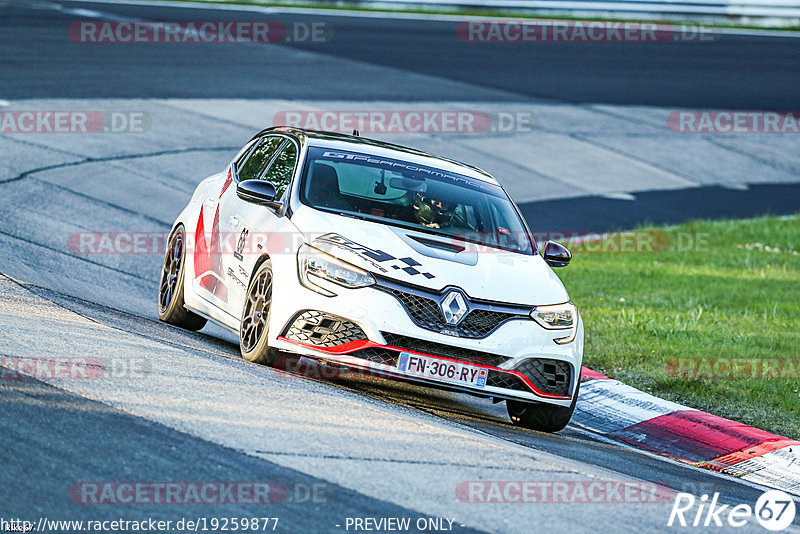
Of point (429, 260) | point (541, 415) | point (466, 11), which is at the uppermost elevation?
point (466, 11)

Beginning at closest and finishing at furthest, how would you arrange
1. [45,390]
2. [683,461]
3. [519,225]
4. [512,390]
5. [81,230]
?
1. [45,390]
2. [512,390]
3. [683,461]
4. [519,225]
5. [81,230]

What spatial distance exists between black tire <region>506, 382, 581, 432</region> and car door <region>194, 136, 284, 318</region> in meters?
2.25

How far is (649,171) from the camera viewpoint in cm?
2277

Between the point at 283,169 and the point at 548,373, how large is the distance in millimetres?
2700

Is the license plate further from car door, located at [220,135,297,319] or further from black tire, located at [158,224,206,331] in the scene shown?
black tire, located at [158,224,206,331]

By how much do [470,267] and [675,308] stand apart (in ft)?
17.4

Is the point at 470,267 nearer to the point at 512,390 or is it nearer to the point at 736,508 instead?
the point at 512,390

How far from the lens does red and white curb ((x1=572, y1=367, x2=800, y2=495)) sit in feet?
28.2

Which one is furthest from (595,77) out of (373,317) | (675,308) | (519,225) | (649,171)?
(373,317)

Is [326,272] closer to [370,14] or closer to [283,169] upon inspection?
[283,169]

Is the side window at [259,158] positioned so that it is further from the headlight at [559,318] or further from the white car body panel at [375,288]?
the headlight at [559,318]

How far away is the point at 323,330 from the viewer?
26.1 feet

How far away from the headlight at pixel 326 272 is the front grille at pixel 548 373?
119cm

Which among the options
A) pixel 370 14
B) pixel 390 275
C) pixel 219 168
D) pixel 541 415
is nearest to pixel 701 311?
pixel 541 415
